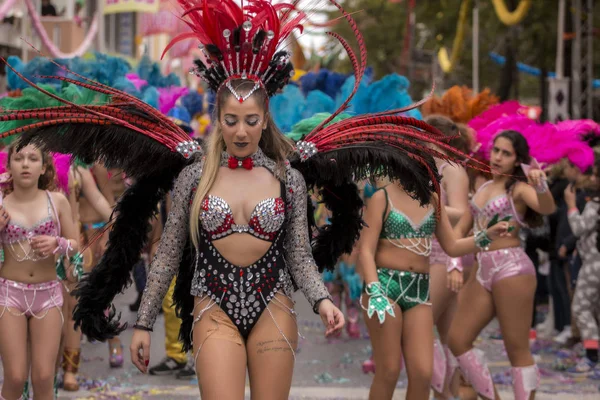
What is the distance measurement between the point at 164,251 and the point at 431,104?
17.0 feet

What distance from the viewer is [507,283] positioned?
6.30 m

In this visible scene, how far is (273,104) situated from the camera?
9.61m

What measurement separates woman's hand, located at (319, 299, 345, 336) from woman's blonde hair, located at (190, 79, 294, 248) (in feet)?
2.03

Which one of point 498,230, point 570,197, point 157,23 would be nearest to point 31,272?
point 498,230

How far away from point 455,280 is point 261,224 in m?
2.75

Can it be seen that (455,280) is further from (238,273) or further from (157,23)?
(157,23)

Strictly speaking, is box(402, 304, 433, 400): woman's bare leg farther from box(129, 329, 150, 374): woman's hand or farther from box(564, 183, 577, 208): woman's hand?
box(564, 183, 577, 208): woman's hand

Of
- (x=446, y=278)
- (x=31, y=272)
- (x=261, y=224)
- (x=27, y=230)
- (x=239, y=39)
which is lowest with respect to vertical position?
(x=446, y=278)

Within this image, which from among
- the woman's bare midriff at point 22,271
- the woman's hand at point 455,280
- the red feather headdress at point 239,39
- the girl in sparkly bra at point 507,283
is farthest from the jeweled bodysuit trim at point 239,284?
the woman's hand at point 455,280

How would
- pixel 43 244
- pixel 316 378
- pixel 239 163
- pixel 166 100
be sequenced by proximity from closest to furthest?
pixel 239 163
pixel 43 244
pixel 316 378
pixel 166 100

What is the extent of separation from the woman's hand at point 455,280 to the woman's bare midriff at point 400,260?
2.80 feet

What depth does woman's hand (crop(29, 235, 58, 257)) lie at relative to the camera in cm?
562

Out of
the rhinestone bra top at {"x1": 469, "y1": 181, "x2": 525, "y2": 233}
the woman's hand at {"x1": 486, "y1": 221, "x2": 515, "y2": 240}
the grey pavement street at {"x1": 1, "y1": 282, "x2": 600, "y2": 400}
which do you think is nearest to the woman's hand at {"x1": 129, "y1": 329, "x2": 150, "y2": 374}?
the woman's hand at {"x1": 486, "y1": 221, "x2": 515, "y2": 240}

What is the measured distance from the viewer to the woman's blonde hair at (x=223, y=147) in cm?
421
